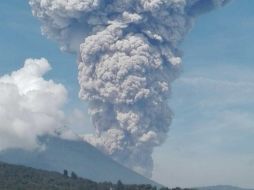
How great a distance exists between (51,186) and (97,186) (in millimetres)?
5075

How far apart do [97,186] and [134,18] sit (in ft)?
125

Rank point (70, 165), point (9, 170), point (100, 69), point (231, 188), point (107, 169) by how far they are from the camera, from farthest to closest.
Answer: point (231, 188) < point (70, 165) < point (107, 169) < point (100, 69) < point (9, 170)

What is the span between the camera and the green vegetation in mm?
57594

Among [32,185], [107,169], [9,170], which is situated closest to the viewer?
[32,185]

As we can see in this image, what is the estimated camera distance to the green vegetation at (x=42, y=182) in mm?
57594

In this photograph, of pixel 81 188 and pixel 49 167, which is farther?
pixel 49 167

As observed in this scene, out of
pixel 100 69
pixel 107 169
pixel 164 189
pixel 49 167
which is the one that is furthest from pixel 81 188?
pixel 49 167

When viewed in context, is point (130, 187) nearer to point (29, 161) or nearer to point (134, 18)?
point (134, 18)

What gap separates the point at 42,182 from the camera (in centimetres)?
6181

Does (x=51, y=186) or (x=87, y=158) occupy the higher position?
(x=87, y=158)

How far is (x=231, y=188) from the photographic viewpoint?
186000 mm

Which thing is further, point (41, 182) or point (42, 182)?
point (42, 182)

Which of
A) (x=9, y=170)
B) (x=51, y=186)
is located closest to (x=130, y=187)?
(x=51, y=186)

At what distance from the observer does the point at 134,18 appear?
92875 mm
